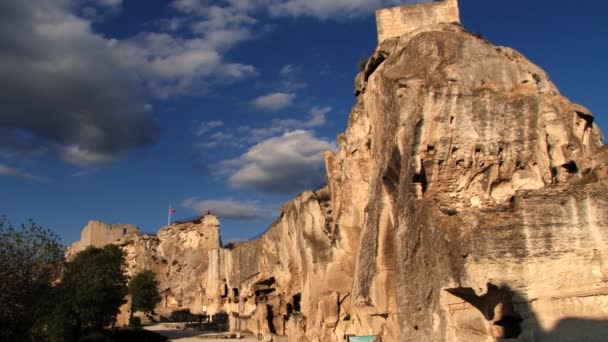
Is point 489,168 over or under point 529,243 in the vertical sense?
over

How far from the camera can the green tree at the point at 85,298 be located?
27547mm

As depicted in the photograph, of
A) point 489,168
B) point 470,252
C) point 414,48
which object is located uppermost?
point 414,48

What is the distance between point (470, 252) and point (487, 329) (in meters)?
2.61

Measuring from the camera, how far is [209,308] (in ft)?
197

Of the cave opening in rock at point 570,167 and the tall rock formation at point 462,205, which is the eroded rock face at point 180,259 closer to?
the tall rock formation at point 462,205

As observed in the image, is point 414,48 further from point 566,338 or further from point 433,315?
point 566,338

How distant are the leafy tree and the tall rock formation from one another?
24355 millimetres

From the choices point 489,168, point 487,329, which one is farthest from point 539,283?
point 489,168

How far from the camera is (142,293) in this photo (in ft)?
178

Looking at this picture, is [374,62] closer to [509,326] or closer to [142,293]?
[509,326]

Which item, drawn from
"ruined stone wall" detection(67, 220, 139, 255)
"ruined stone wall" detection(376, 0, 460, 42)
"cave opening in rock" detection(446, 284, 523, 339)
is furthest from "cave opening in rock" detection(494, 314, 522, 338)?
"ruined stone wall" detection(67, 220, 139, 255)

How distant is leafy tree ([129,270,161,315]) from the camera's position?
54031 millimetres

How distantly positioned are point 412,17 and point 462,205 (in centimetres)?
1407

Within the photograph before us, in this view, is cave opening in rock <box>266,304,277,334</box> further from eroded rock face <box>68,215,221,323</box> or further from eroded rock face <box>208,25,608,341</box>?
eroded rock face <box>68,215,221,323</box>
